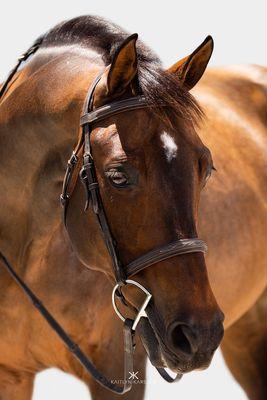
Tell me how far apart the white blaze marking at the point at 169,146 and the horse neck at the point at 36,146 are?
12.4 inches

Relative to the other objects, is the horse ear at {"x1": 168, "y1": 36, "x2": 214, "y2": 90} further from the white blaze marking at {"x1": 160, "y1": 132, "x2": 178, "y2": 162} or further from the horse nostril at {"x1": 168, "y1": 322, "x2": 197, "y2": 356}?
the horse nostril at {"x1": 168, "y1": 322, "x2": 197, "y2": 356}

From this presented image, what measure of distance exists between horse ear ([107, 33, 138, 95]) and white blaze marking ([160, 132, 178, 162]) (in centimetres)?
19

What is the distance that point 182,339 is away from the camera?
2.17 m

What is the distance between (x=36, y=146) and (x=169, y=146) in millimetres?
555

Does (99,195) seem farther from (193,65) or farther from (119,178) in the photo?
(193,65)

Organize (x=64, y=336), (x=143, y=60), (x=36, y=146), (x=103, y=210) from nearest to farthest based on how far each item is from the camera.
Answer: (x=103, y=210)
(x=143, y=60)
(x=36, y=146)
(x=64, y=336)

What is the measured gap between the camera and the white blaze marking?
7.22ft

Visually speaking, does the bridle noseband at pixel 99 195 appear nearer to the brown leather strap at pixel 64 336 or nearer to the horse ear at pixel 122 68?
the horse ear at pixel 122 68

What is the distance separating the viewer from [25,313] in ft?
9.58

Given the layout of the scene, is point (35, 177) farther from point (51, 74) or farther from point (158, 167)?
point (158, 167)

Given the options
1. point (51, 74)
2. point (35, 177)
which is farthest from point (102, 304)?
point (51, 74)

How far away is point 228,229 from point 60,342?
2.77 feet

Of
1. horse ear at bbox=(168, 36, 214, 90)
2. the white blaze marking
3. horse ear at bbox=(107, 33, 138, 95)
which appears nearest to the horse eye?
the white blaze marking

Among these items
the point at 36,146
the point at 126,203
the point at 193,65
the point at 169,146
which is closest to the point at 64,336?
the point at 36,146
